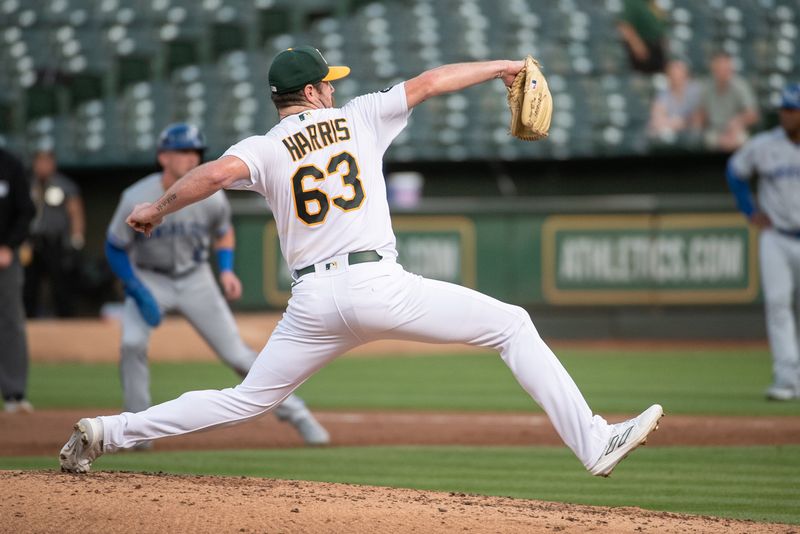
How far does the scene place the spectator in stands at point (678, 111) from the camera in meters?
15.7

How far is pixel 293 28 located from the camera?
18.1 metres

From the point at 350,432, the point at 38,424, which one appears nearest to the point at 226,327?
the point at 350,432

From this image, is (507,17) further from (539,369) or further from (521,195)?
(539,369)

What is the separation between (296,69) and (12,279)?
4811 millimetres

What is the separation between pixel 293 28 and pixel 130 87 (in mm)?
2518

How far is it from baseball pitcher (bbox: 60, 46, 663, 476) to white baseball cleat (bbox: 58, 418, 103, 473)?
0.80m

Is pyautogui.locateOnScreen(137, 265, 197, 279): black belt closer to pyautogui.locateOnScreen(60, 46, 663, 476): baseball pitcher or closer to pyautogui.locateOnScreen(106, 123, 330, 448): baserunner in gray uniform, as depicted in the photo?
pyautogui.locateOnScreen(106, 123, 330, 448): baserunner in gray uniform

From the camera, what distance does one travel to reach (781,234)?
365 inches

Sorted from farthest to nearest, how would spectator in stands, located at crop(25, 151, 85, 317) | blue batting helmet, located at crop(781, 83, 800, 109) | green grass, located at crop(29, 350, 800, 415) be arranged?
1. spectator in stands, located at crop(25, 151, 85, 317)
2. green grass, located at crop(29, 350, 800, 415)
3. blue batting helmet, located at crop(781, 83, 800, 109)

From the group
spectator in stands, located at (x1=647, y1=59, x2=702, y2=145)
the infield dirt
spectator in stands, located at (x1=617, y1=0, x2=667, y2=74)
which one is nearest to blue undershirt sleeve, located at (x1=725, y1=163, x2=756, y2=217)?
the infield dirt

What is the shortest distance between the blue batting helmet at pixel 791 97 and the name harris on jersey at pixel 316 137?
5.21 metres

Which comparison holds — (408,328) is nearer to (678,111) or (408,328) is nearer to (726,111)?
(726,111)

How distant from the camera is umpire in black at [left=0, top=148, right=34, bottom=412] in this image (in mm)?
8828

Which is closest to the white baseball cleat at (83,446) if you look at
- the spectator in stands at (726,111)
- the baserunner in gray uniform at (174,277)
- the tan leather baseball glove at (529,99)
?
the tan leather baseball glove at (529,99)
